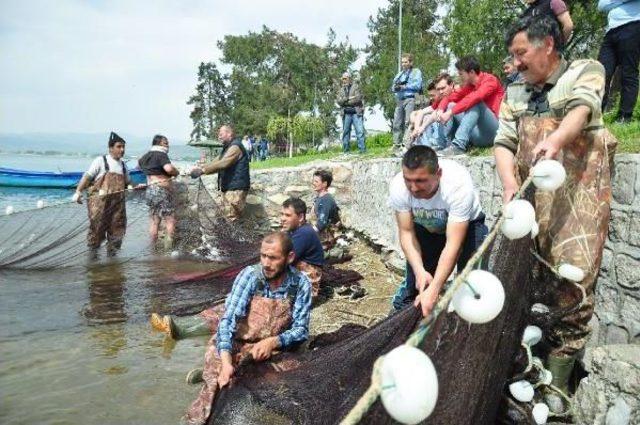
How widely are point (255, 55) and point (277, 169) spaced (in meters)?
36.4

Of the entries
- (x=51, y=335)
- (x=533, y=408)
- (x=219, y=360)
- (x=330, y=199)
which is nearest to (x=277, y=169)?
(x=330, y=199)

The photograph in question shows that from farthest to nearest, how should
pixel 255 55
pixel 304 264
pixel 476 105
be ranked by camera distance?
pixel 255 55 → pixel 476 105 → pixel 304 264

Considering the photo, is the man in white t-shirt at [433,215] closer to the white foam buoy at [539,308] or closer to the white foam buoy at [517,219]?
the white foam buoy at [539,308]

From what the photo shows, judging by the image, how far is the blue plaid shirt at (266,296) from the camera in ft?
9.85

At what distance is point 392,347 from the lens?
2.53 meters

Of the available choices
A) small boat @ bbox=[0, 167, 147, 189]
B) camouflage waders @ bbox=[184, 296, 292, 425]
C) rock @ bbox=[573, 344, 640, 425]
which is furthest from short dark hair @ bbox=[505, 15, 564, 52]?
small boat @ bbox=[0, 167, 147, 189]

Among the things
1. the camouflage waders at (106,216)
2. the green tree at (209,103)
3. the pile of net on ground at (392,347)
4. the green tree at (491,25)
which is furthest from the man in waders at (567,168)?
the green tree at (209,103)

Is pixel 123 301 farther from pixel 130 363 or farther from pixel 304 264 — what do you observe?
pixel 304 264

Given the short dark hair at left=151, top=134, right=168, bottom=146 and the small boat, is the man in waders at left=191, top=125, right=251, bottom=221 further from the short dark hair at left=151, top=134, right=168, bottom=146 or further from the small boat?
the small boat

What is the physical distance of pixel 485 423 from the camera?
2.20 metres

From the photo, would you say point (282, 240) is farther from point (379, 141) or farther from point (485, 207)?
point (379, 141)

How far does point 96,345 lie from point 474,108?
460cm

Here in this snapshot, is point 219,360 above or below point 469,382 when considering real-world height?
below

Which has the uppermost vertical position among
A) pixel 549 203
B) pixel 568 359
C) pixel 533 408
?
pixel 549 203
